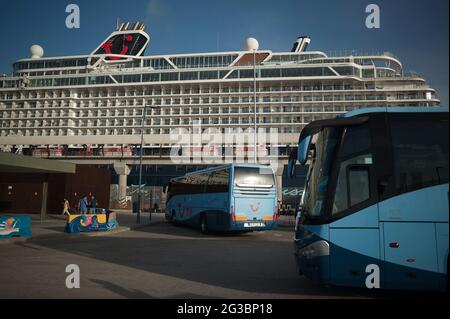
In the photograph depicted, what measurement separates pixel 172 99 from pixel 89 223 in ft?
173

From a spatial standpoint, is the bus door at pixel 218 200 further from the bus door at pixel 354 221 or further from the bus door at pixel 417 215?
the bus door at pixel 417 215

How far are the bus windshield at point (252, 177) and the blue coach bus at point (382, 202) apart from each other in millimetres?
8215

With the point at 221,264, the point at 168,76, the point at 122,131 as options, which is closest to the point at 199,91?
the point at 168,76

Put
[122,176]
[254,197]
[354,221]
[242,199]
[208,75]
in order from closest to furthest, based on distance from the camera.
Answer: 1. [354,221]
2. [242,199]
3. [254,197]
4. [122,176]
5. [208,75]

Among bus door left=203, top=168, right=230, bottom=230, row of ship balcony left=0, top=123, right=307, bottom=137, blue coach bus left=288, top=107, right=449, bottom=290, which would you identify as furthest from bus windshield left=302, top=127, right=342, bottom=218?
row of ship balcony left=0, top=123, right=307, bottom=137

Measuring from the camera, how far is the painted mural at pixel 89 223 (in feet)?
46.2

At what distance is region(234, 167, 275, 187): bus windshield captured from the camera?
43.7ft

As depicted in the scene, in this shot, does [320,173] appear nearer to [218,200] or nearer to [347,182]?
[347,182]

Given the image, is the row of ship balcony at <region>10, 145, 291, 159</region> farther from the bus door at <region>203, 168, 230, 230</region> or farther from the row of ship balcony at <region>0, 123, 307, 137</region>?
the bus door at <region>203, 168, 230, 230</region>

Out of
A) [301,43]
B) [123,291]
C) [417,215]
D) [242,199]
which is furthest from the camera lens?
[301,43]

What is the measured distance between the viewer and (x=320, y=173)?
5.12 meters

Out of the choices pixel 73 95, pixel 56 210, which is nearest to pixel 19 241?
pixel 56 210
